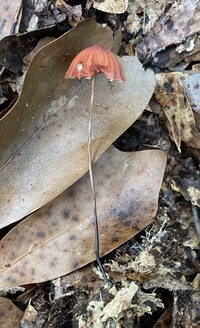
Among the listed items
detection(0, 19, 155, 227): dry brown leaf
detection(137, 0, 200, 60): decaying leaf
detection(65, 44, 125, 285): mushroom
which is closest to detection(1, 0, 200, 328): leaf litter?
detection(137, 0, 200, 60): decaying leaf

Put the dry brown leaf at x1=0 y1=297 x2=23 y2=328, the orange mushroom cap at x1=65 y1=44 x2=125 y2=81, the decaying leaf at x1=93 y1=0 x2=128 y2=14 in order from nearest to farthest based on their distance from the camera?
1. the orange mushroom cap at x1=65 y1=44 x2=125 y2=81
2. the dry brown leaf at x1=0 y1=297 x2=23 y2=328
3. the decaying leaf at x1=93 y1=0 x2=128 y2=14

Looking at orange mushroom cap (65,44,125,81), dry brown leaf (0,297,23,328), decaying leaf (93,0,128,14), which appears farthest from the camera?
decaying leaf (93,0,128,14)

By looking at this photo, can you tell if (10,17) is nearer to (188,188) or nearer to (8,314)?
(188,188)

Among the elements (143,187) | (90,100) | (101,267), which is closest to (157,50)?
(90,100)

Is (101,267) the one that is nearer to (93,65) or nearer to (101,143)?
(101,143)

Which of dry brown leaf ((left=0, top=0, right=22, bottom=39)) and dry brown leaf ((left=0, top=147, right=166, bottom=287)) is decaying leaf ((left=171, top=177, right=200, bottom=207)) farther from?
dry brown leaf ((left=0, top=0, right=22, bottom=39))

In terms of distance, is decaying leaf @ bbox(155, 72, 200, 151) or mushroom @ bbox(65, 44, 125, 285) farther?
decaying leaf @ bbox(155, 72, 200, 151)
